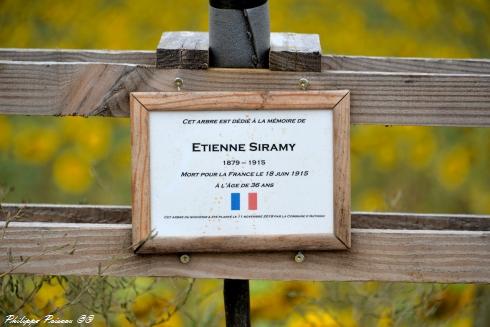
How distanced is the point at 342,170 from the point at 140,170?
518 millimetres

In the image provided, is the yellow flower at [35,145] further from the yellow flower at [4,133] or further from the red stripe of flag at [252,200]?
the red stripe of flag at [252,200]

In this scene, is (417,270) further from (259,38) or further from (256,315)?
(256,315)

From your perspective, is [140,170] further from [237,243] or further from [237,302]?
[237,302]

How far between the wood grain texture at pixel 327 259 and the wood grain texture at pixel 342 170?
8 cm

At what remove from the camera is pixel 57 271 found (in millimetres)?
2193

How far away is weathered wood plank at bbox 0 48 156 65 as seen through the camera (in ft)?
7.75

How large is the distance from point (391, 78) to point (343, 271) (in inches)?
20.6

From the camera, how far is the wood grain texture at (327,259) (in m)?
2.17

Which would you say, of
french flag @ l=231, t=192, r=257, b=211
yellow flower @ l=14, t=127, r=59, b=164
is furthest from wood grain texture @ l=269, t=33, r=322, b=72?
yellow flower @ l=14, t=127, r=59, b=164

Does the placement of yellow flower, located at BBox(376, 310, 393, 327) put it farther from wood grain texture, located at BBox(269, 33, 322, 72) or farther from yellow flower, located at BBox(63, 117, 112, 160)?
yellow flower, located at BBox(63, 117, 112, 160)

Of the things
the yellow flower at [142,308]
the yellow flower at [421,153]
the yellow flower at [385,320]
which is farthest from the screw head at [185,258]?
the yellow flower at [421,153]

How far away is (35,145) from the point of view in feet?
15.2

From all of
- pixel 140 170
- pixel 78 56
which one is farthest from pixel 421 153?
pixel 140 170

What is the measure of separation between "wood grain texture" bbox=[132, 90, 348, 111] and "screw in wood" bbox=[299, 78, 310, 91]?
4 cm
